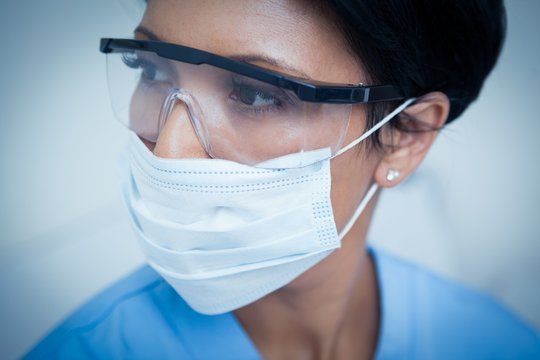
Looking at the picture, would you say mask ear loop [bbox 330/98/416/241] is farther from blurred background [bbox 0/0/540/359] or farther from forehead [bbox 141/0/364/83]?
blurred background [bbox 0/0/540/359]

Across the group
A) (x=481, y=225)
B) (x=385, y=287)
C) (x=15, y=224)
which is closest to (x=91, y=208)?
(x=15, y=224)

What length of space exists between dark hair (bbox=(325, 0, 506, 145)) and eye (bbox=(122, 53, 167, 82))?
0.40 m

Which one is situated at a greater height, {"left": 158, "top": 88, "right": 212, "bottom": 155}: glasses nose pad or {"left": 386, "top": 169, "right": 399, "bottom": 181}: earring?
{"left": 158, "top": 88, "right": 212, "bottom": 155}: glasses nose pad

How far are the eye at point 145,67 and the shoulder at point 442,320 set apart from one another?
946 millimetres

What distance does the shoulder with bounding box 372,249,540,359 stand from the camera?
1.32 meters

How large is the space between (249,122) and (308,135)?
12 cm

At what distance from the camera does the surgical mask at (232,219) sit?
82 cm

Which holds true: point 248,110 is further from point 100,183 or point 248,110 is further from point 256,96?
point 100,183

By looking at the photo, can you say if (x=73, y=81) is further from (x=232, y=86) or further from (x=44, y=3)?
(x=232, y=86)

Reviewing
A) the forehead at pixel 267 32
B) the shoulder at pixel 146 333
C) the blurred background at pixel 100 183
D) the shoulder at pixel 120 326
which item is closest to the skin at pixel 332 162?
the forehead at pixel 267 32

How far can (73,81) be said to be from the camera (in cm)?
182

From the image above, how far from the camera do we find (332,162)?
0.88 meters

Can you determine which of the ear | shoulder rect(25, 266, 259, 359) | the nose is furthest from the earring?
shoulder rect(25, 266, 259, 359)

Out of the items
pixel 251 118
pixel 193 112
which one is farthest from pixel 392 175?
pixel 193 112
